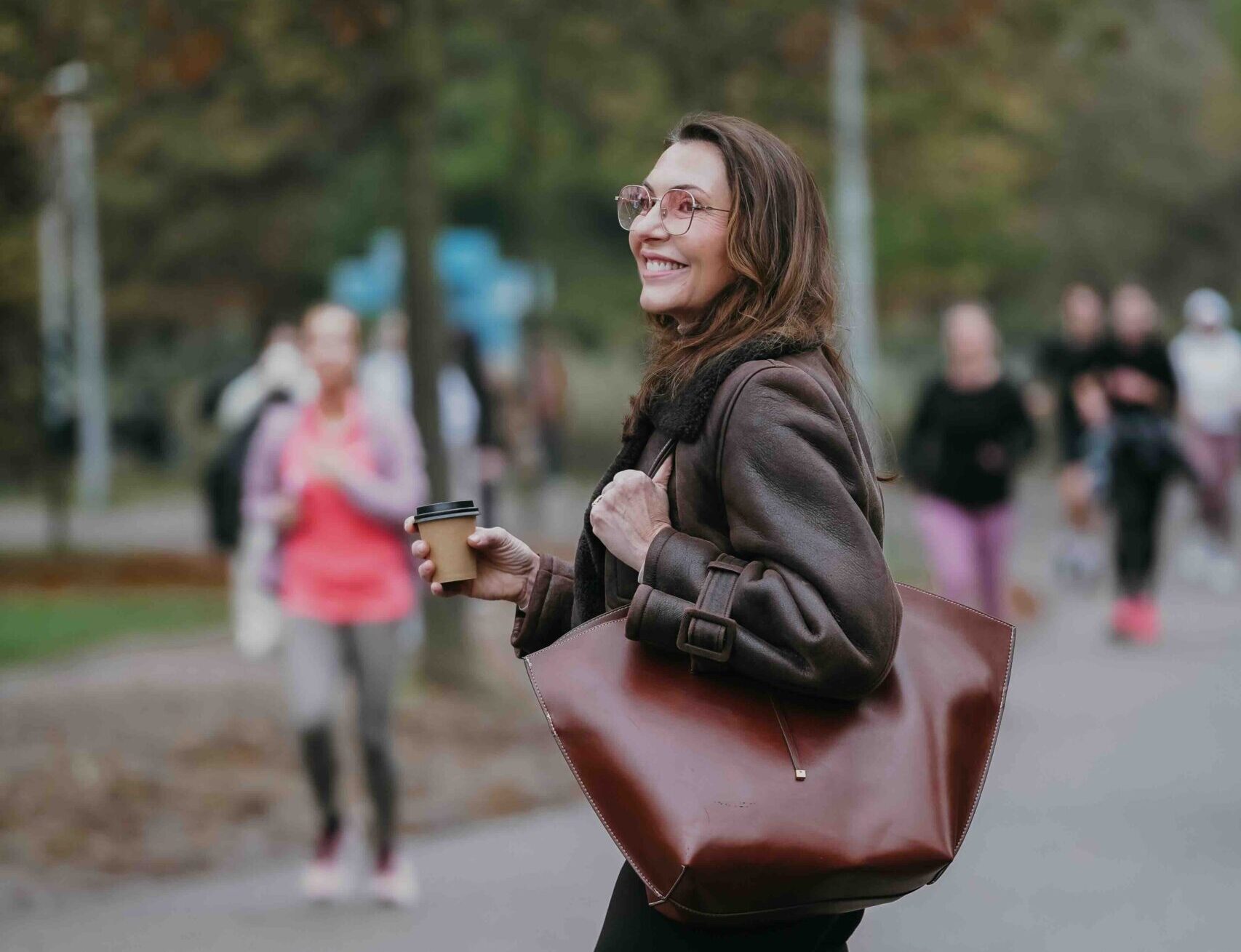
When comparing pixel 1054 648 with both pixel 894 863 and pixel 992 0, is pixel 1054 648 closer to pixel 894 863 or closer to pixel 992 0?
pixel 992 0

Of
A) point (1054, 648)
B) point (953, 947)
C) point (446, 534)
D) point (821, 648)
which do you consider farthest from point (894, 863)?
point (1054, 648)

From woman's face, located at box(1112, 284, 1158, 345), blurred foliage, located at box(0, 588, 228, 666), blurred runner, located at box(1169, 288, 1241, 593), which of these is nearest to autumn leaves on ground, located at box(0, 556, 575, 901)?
blurred foliage, located at box(0, 588, 228, 666)

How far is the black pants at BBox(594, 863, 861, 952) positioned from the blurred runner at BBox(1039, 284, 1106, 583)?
420 inches

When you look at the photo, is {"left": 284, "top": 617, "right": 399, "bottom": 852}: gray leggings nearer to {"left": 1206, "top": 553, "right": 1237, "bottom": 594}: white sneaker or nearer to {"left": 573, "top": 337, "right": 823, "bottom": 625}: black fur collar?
{"left": 573, "top": 337, "right": 823, "bottom": 625}: black fur collar

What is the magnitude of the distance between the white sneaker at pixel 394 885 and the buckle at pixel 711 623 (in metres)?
4.13

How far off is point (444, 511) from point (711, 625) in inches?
26.0

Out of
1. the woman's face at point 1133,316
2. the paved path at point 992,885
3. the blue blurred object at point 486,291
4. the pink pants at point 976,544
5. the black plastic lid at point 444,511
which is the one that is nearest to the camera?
the black plastic lid at point 444,511

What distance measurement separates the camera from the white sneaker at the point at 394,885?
6789 mm

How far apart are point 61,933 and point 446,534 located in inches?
146

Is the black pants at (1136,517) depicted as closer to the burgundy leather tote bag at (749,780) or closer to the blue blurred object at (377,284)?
the burgundy leather tote bag at (749,780)

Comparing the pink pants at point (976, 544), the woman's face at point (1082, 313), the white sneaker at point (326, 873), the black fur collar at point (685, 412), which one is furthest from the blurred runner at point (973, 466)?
the black fur collar at point (685, 412)

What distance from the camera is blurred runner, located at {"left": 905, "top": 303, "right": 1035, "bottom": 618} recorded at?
10383 millimetres

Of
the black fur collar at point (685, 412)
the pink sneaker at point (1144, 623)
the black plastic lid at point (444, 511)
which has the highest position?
the black fur collar at point (685, 412)

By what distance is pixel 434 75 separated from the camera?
37.0 feet
